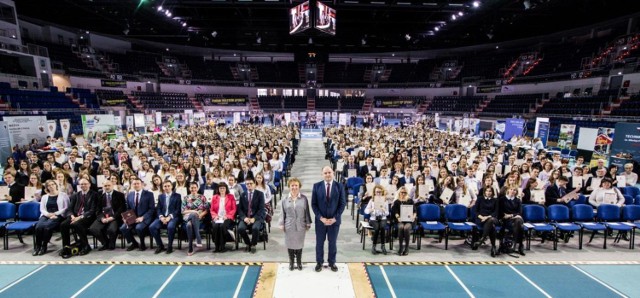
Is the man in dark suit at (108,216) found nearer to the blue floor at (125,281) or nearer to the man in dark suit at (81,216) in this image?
the man in dark suit at (81,216)

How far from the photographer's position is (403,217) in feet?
22.5

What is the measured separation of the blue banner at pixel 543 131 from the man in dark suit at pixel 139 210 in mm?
18790

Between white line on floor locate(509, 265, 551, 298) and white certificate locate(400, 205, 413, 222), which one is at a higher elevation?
white certificate locate(400, 205, 413, 222)

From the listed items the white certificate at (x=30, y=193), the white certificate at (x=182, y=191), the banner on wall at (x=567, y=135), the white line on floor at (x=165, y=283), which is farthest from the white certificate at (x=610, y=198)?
the white certificate at (x=30, y=193)

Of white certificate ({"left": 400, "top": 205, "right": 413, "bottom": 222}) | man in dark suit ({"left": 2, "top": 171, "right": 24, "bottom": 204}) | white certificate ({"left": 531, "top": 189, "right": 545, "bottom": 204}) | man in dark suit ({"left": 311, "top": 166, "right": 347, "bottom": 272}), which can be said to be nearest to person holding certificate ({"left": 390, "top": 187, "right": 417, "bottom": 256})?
white certificate ({"left": 400, "top": 205, "right": 413, "bottom": 222})

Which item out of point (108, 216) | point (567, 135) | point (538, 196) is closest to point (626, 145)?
point (567, 135)

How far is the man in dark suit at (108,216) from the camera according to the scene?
714 centimetres

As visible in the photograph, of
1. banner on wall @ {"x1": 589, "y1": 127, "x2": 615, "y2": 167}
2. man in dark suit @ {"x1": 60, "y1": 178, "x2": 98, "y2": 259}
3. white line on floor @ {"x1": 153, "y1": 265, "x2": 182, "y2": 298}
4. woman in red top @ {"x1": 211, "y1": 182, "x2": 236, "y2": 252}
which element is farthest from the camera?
banner on wall @ {"x1": 589, "y1": 127, "x2": 615, "y2": 167}

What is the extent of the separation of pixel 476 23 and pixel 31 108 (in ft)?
108

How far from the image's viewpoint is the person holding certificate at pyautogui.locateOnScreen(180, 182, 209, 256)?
7043mm

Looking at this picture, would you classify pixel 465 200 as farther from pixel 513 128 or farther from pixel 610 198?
pixel 513 128

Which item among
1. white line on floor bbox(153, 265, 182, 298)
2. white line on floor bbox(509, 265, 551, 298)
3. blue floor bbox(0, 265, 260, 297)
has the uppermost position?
blue floor bbox(0, 265, 260, 297)

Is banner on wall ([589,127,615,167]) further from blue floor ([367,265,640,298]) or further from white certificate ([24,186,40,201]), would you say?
white certificate ([24,186,40,201])

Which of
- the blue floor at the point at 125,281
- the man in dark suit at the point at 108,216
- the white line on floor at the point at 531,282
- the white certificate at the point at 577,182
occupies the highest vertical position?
the white certificate at the point at 577,182
